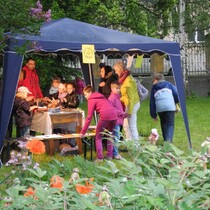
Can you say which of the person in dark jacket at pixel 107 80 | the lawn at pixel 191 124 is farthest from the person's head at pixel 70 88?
the lawn at pixel 191 124

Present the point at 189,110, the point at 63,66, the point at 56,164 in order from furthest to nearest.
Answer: the point at 189,110 < the point at 63,66 < the point at 56,164

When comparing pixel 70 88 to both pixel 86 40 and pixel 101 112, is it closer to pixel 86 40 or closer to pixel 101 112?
pixel 86 40

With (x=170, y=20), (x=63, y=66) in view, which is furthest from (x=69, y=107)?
(x=170, y=20)

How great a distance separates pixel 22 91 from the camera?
38.3 ft

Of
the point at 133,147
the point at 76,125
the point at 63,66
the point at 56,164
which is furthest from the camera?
the point at 63,66

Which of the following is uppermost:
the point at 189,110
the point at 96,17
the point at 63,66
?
the point at 96,17

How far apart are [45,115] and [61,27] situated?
154 cm

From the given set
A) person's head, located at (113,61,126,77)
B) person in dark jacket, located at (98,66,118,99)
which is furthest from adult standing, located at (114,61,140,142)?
person in dark jacket, located at (98,66,118,99)

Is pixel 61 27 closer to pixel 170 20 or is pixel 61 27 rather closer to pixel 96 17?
pixel 96 17

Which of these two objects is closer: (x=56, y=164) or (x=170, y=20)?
(x=56, y=164)

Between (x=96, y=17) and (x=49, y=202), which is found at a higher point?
(x=96, y=17)

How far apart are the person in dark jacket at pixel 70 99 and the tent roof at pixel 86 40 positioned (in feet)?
4.39

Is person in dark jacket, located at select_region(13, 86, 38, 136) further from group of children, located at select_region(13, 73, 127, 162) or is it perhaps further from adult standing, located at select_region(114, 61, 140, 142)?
adult standing, located at select_region(114, 61, 140, 142)

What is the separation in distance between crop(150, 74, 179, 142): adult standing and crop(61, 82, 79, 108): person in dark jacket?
1.41 m
